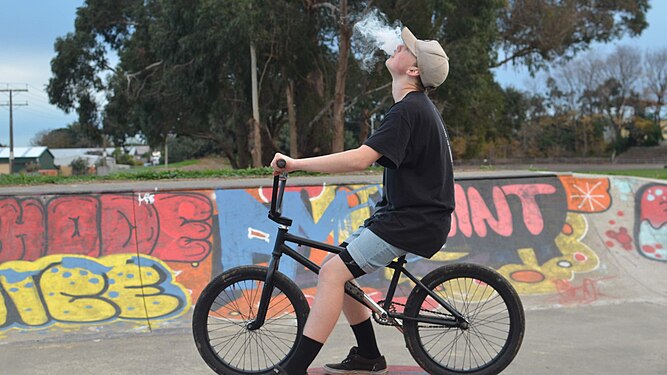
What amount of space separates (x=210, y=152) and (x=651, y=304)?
79.0 metres

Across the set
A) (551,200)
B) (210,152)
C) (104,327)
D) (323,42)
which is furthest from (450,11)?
(210,152)

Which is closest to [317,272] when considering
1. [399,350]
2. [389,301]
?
[389,301]

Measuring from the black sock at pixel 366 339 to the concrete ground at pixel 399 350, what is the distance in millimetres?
775

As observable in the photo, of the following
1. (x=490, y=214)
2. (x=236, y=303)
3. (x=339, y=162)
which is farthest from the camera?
(x=490, y=214)

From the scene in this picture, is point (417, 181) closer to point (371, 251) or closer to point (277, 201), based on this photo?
point (371, 251)

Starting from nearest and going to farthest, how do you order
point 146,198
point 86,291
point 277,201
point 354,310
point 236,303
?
point 277,201
point 354,310
point 236,303
point 86,291
point 146,198

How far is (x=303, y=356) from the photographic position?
3.06 meters

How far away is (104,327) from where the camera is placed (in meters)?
5.13

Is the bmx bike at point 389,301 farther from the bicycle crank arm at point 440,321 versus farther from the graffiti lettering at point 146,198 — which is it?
the graffiti lettering at point 146,198

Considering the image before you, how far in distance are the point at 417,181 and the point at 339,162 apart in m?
0.41

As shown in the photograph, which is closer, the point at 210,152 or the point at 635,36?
the point at 635,36

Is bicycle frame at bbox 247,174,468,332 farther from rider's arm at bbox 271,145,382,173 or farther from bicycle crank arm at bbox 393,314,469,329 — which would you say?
rider's arm at bbox 271,145,382,173

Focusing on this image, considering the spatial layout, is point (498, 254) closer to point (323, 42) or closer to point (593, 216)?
Result: point (593, 216)

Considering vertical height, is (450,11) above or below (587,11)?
below
